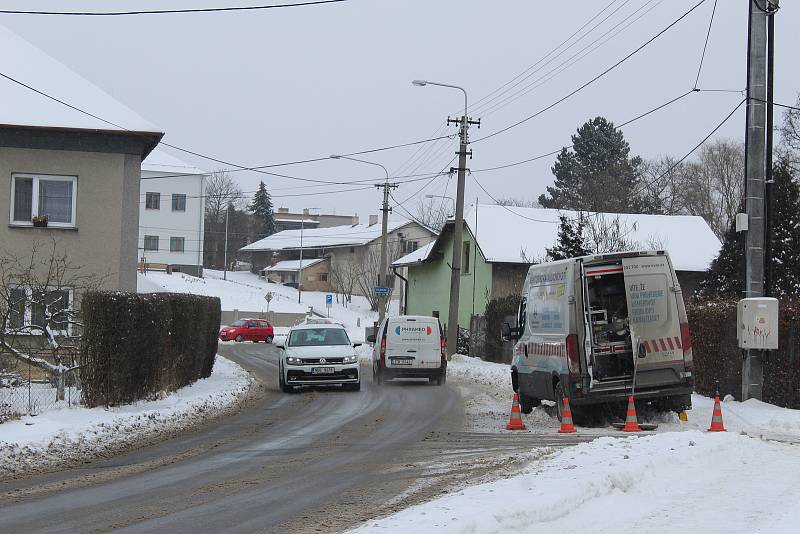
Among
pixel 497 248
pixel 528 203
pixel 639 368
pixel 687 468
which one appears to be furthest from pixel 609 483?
pixel 528 203

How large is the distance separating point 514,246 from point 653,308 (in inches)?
1165

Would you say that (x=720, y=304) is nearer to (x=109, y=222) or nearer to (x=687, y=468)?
(x=687, y=468)

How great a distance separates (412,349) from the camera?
87.1 ft

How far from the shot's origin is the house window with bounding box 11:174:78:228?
23.2m

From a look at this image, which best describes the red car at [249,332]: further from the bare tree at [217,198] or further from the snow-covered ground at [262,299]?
the bare tree at [217,198]

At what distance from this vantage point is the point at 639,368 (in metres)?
14.8

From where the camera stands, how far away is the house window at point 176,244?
3445 inches

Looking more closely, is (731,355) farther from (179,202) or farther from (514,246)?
(179,202)

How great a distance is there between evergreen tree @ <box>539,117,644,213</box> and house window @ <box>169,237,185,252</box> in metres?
33.2

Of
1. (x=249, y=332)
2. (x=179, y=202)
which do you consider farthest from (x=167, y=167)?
(x=249, y=332)

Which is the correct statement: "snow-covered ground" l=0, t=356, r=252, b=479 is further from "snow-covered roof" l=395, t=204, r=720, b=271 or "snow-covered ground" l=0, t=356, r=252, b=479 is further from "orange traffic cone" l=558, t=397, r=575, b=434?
"snow-covered roof" l=395, t=204, r=720, b=271

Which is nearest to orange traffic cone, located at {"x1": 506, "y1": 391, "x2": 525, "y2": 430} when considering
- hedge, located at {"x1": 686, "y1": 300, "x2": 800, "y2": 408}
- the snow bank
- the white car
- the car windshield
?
the snow bank

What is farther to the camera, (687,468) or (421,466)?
(421,466)

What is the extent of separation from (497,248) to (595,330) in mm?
28192
